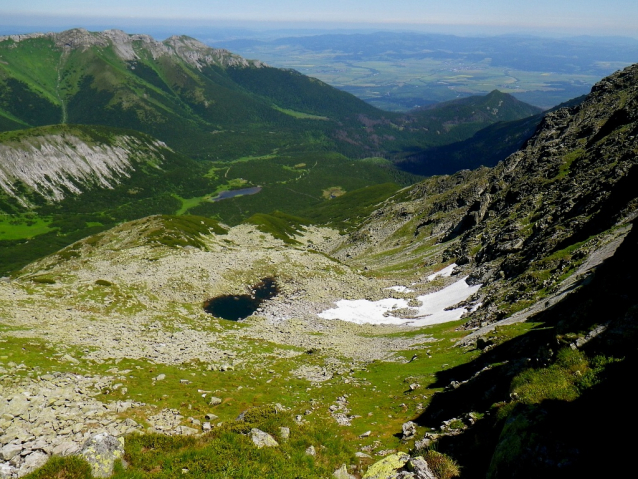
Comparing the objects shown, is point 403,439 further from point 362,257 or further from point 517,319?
point 362,257

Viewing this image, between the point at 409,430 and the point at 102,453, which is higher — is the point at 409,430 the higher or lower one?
the lower one

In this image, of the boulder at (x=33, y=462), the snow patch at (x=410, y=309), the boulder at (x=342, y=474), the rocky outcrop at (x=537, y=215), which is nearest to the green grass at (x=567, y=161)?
the rocky outcrop at (x=537, y=215)

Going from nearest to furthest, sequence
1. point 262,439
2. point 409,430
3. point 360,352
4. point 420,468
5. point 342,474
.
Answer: point 420,468 < point 342,474 < point 262,439 < point 409,430 < point 360,352

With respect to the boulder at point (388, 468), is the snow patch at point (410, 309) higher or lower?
lower

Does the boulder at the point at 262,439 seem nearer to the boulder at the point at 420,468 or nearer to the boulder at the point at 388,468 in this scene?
the boulder at the point at 388,468

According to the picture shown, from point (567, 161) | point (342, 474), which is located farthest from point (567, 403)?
point (567, 161)

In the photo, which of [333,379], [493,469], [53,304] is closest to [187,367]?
[333,379]

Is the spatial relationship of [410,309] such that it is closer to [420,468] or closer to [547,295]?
[547,295]
